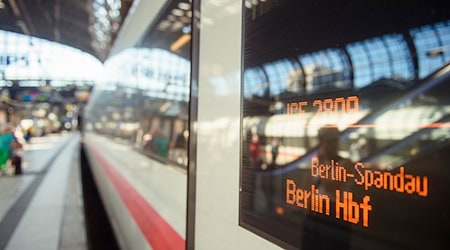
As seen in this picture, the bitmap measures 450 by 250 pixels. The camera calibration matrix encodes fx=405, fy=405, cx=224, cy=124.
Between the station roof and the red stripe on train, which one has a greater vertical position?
the station roof

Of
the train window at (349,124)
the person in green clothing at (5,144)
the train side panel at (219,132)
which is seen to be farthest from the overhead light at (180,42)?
the person in green clothing at (5,144)

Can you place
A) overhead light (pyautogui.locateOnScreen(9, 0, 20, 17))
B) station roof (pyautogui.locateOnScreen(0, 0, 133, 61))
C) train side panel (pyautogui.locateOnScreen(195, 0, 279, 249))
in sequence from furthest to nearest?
1. station roof (pyautogui.locateOnScreen(0, 0, 133, 61))
2. overhead light (pyautogui.locateOnScreen(9, 0, 20, 17))
3. train side panel (pyautogui.locateOnScreen(195, 0, 279, 249))

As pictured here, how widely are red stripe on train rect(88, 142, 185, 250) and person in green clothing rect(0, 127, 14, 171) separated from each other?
1148 mm

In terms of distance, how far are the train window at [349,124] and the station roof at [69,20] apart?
7.64 feet

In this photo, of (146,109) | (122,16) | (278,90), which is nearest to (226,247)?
(278,90)

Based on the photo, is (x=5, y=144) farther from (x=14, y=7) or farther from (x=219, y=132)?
(x=219, y=132)

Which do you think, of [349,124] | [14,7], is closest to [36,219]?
[14,7]

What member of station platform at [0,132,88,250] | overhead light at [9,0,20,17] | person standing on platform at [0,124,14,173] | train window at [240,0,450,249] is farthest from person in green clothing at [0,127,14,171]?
train window at [240,0,450,249]

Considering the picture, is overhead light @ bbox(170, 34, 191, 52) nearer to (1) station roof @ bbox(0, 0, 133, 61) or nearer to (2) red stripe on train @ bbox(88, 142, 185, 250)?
(2) red stripe on train @ bbox(88, 142, 185, 250)

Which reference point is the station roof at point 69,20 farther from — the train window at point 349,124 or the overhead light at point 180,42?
the train window at point 349,124

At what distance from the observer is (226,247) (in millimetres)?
1699

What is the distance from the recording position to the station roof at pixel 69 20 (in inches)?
122

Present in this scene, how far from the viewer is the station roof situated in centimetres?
310

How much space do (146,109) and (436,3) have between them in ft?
9.81
